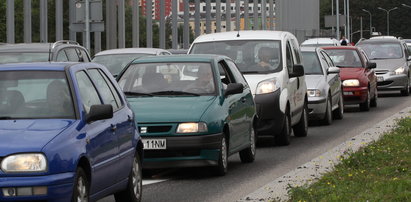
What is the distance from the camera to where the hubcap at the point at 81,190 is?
922 cm

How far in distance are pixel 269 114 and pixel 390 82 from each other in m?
17.6

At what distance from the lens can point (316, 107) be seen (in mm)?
23641

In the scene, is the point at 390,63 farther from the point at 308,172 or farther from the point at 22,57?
the point at 308,172

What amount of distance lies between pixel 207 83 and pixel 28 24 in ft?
103

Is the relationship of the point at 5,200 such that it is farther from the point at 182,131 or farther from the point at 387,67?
the point at 387,67

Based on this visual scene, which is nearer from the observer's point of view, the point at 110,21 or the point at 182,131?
the point at 182,131

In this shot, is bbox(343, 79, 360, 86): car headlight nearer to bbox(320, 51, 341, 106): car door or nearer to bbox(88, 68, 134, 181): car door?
bbox(320, 51, 341, 106): car door

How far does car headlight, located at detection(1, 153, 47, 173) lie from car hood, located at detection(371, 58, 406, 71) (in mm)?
27372

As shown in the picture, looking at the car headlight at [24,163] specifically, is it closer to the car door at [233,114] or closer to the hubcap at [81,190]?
the hubcap at [81,190]

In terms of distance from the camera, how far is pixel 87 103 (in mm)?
10070

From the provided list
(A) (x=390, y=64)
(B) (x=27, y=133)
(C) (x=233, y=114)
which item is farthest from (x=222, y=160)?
(A) (x=390, y=64)

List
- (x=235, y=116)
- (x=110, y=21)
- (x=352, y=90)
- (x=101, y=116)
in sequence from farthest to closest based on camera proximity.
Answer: (x=110, y=21) < (x=352, y=90) < (x=235, y=116) < (x=101, y=116)

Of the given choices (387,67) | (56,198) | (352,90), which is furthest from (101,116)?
(387,67)

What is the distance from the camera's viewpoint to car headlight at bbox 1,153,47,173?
344 inches
